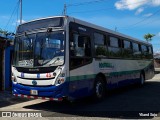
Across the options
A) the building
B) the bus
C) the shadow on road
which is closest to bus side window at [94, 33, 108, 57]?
the bus

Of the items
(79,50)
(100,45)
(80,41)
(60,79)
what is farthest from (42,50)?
(100,45)

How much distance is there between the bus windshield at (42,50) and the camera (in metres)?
9.09

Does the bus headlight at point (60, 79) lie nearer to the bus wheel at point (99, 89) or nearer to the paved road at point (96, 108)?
the paved road at point (96, 108)

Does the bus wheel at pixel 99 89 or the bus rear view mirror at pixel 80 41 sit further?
the bus wheel at pixel 99 89

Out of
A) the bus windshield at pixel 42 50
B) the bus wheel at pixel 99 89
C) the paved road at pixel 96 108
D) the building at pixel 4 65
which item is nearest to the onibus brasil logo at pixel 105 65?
the bus wheel at pixel 99 89

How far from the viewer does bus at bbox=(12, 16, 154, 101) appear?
9.00 metres

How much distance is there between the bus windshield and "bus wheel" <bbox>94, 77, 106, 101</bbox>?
2643mm

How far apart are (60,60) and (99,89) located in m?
3.02

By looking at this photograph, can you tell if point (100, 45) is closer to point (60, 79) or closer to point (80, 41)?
point (80, 41)

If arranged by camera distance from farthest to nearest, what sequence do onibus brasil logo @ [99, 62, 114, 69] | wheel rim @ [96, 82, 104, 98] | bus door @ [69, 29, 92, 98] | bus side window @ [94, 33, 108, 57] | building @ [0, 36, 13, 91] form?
building @ [0, 36, 13, 91] → onibus brasil logo @ [99, 62, 114, 69] → bus side window @ [94, 33, 108, 57] → wheel rim @ [96, 82, 104, 98] → bus door @ [69, 29, 92, 98]

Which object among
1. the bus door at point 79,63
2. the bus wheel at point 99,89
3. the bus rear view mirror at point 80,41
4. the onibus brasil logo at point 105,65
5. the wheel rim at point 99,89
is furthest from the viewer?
the onibus brasil logo at point 105,65

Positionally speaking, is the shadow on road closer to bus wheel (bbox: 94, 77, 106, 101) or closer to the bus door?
bus wheel (bbox: 94, 77, 106, 101)

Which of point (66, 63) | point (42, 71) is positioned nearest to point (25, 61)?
point (42, 71)

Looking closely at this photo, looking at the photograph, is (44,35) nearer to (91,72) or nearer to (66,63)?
(66,63)
